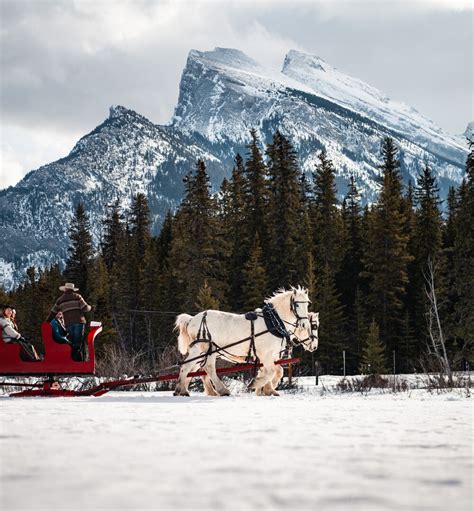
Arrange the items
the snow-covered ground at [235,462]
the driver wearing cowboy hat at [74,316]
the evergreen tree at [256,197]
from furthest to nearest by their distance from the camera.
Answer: the evergreen tree at [256,197]
the driver wearing cowboy hat at [74,316]
the snow-covered ground at [235,462]

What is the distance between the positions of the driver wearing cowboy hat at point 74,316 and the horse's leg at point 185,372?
1.72 metres

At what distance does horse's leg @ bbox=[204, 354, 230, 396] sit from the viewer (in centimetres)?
1180

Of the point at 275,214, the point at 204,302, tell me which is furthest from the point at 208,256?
the point at 204,302

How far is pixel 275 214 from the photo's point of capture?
49781 mm

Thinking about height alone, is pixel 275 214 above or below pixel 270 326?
above

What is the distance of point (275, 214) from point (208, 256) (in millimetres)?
6414

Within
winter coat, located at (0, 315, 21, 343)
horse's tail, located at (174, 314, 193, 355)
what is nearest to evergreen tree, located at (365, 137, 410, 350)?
horse's tail, located at (174, 314, 193, 355)

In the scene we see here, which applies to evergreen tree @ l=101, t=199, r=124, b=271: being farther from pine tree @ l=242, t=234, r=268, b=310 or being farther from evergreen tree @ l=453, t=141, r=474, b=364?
evergreen tree @ l=453, t=141, r=474, b=364

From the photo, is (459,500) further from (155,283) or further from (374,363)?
(155,283)

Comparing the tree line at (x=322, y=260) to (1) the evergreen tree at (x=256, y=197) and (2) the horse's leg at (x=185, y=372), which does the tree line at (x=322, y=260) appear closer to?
(1) the evergreen tree at (x=256, y=197)

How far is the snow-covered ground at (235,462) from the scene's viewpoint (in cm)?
312

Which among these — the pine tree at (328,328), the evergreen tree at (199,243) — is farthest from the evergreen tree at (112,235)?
the pine tree at (328,328)

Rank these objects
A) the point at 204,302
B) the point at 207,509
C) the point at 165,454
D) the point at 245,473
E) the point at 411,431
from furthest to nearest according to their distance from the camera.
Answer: the point at 204,302, the point at 411,431, the point at 165,454, the point at 245,473, the point at 207,509

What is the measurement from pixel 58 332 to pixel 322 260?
43.0m
